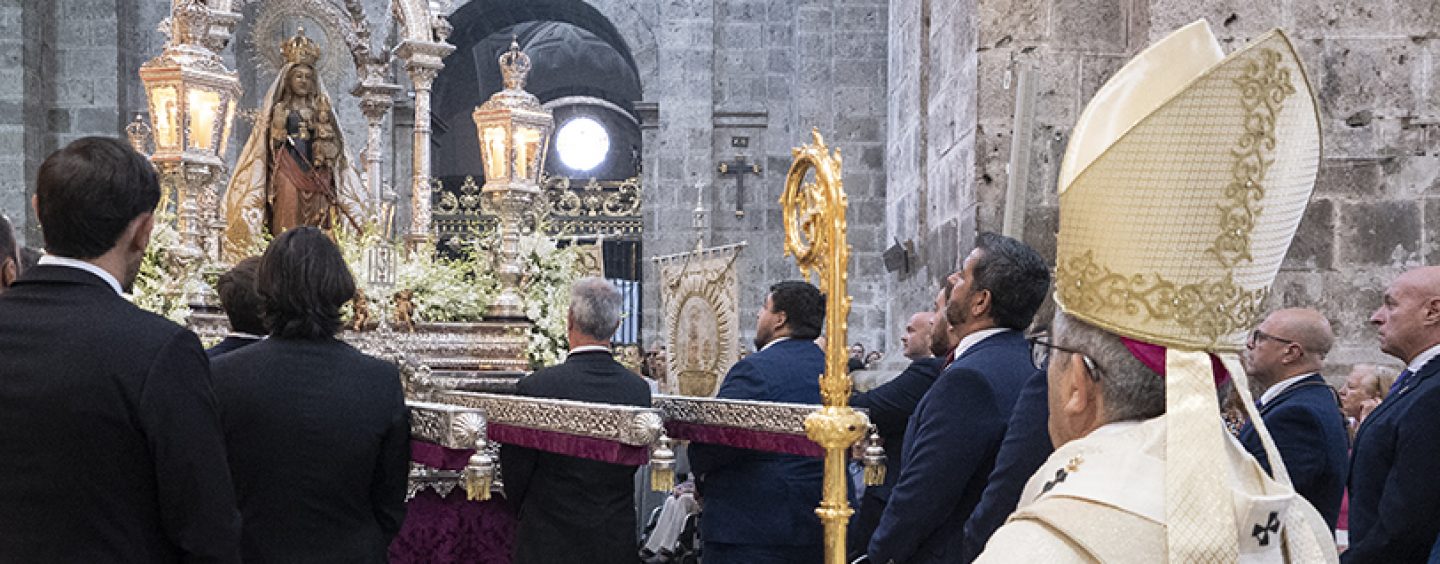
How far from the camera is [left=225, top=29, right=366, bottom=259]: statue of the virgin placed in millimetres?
9180

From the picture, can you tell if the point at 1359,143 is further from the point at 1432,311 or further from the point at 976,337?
the point at 976,337

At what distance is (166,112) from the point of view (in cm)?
848

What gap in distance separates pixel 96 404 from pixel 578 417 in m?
1.91

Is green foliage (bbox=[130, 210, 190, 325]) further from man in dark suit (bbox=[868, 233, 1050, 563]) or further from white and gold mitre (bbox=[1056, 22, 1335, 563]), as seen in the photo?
white and gold mitre (bbox=[1056, 22, 1335, 563])

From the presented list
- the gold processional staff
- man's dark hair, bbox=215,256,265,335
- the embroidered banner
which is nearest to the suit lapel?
the gold processional staff

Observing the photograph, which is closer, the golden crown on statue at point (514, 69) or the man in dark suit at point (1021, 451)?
the man in dark suit at point (1021, 451)

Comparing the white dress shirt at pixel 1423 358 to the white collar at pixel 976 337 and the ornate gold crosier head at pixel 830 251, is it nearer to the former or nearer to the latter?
the white collar at pixel 976 337

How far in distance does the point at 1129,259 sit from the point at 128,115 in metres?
16.6

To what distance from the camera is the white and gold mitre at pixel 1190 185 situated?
2.30m

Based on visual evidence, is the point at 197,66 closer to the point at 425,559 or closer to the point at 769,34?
the point at 425,559

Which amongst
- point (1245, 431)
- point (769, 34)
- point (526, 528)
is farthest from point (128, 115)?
point (1245, 431)

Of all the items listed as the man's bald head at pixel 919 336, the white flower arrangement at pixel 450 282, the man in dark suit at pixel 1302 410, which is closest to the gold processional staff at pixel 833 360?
the man in dark suit at pixel 1302 410

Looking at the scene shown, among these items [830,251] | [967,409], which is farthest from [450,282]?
[967,409]

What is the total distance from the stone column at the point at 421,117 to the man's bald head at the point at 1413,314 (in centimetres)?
607
